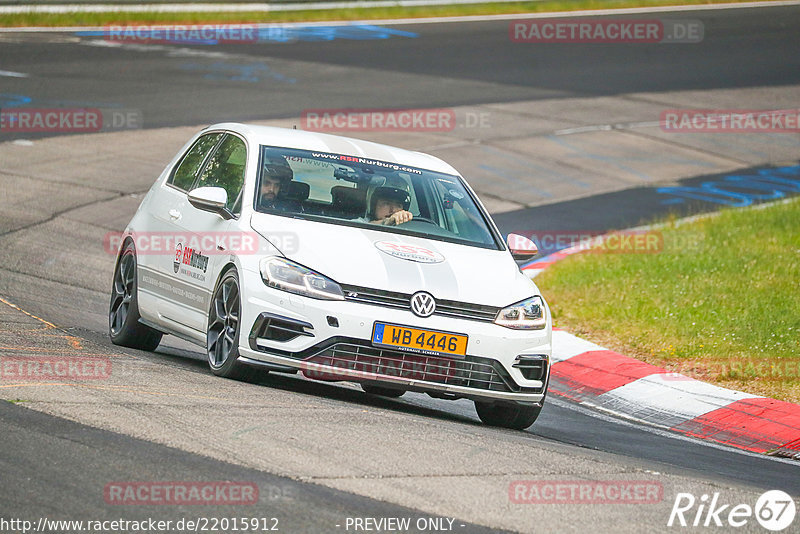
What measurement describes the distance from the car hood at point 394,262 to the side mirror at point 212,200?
0.25 m

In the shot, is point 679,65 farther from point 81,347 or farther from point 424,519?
point 424,519

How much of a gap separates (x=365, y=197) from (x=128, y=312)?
2027mm

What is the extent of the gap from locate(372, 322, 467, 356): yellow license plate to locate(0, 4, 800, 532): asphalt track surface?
1.34ft

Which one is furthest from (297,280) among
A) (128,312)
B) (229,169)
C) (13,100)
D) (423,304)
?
(13,100)

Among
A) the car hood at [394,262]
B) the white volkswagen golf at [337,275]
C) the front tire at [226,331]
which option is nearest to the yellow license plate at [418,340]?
the white volkswagen golf at [337,275]

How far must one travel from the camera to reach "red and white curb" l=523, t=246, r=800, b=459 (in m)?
8.66

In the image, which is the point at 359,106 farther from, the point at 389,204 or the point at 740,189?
the point at 389,204

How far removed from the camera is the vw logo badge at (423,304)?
294 inches

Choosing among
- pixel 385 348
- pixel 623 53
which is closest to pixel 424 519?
pixel 385 348

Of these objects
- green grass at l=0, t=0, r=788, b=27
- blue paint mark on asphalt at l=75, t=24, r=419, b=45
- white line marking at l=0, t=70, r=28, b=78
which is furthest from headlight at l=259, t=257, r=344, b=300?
green grass at l=0, t=0, r=788, b=27

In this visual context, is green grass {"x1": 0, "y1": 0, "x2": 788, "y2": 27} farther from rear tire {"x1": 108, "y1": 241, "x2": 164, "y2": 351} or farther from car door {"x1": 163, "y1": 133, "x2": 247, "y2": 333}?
car door {"x1": 163, "y1": 133, "x2": 247, "y2": 333}

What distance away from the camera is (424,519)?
5.31 m

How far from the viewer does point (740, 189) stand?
65.0 feet

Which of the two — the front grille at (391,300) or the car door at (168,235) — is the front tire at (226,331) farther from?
the front grille at (391,300)
